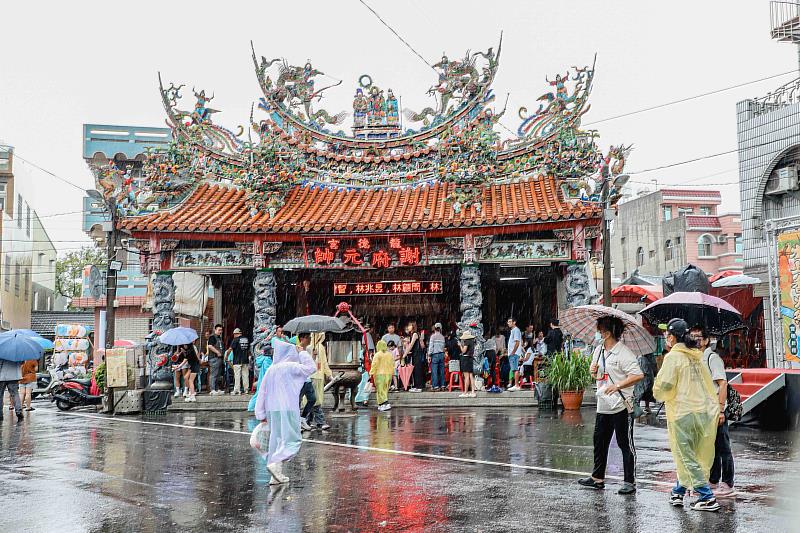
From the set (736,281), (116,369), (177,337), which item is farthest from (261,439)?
(736,281)

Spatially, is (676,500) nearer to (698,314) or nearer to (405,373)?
(698,314)

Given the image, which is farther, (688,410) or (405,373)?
(405,373)

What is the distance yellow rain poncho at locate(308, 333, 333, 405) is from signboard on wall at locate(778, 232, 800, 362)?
8.60m

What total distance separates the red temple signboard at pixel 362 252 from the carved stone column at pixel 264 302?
1.07 meters

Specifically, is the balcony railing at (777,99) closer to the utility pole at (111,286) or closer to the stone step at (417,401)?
the stone step at (417,401)

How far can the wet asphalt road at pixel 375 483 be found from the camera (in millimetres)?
6734

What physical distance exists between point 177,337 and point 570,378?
29.7 feet

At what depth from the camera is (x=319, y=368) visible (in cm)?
1503

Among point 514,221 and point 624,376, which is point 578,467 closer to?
point 624,376

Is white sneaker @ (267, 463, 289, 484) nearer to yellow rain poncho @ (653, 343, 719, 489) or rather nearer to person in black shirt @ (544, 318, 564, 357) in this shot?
yellow rain poncho @ (653, 343, 719, 489)

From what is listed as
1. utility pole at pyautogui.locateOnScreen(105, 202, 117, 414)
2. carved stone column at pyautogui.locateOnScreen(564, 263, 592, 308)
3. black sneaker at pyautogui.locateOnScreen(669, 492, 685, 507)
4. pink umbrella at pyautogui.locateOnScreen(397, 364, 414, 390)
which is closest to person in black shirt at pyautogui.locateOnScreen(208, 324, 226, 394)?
utility pole at pyautogui.locateOnScreen(105, 202, 117, 414)

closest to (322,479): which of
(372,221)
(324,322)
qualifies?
(324,322)

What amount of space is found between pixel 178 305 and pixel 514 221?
10.7 metres

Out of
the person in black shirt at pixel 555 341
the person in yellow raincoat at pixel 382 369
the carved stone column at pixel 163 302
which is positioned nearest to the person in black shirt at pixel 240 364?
the carved stone column at pixel 163 302
